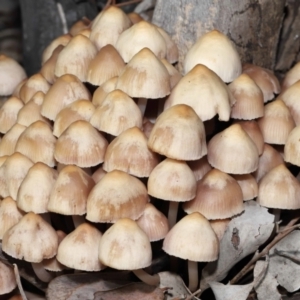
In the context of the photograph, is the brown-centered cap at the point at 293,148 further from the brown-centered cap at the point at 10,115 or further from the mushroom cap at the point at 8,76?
the mushroom cap at the point at 8,76

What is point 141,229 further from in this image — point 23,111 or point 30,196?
point 23,111

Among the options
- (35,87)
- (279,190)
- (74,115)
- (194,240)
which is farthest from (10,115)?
(279,190)

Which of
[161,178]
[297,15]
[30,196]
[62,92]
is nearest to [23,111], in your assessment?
[62,92]

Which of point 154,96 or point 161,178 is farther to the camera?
point 154,96

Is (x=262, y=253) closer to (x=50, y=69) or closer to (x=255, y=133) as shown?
(x=255, y=133)

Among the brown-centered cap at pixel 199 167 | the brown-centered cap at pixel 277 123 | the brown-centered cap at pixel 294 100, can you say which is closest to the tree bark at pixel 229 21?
the brown-centered cap at pixel 294 100
